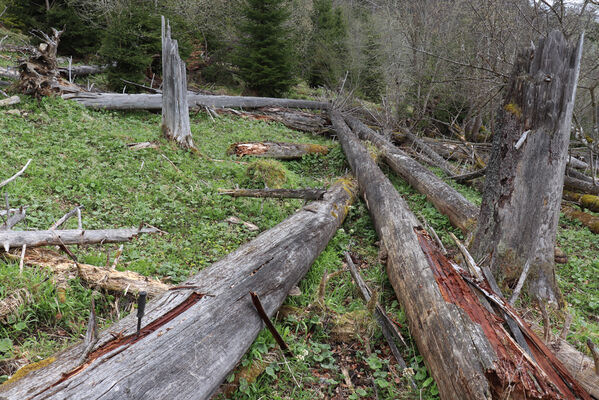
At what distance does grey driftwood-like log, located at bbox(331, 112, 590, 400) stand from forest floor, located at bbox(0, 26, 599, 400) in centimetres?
26

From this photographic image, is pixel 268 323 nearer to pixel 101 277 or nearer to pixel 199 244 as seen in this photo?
pixel 101 277

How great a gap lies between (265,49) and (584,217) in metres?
A: 13.2

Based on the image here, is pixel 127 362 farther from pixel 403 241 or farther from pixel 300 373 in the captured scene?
pixel 403 241

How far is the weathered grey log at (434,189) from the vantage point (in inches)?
210

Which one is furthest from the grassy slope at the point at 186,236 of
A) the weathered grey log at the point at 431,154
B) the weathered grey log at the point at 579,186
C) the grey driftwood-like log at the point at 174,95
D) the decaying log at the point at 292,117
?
the decaying log at the point at 292,117

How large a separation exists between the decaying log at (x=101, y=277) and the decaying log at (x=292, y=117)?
994 centimetres

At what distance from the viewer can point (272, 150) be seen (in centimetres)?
920

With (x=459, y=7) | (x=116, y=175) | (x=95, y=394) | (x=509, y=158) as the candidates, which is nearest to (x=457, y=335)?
(x=509, y=158)

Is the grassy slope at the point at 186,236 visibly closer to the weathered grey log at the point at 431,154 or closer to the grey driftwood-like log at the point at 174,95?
the grey driftwood-like log at the point at 174,95

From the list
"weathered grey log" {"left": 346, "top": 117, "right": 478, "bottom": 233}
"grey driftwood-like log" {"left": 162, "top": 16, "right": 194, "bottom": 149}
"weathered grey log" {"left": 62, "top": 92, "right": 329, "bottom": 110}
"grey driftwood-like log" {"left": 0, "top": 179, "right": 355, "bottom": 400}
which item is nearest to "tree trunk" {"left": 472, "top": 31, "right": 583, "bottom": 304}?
"weathered grey log" {"left": 346, "top": 117, "right": 478, "bottom": 233}

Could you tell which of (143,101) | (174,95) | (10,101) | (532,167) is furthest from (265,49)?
(532,167)

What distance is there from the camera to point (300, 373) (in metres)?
2.81

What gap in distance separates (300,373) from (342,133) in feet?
28.3

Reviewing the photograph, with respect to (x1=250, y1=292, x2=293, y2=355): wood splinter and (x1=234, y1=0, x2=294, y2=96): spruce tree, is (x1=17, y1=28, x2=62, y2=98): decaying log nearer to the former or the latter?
(x1=234, y1=0, x2=294, y2=96): spruce tree
